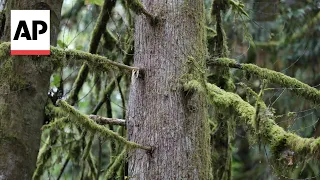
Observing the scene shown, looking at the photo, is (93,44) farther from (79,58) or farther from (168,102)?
(168,102)

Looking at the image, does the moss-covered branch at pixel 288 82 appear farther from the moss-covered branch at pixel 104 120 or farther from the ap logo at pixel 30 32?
the ap logo at pixel 30 32

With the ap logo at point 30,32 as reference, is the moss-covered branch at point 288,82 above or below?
below

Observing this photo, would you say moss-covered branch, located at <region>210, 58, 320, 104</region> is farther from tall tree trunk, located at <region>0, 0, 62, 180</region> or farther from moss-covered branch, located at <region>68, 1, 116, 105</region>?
moss-covered branch, located at <region>68, 1, 116, 105</region>

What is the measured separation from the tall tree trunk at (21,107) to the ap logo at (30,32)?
50 millimetres

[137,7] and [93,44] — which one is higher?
[137,7]

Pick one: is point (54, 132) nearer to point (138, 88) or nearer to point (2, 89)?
point (2, 89)

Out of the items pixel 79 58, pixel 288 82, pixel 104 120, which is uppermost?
pixel 79 58

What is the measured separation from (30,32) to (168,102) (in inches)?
47.7

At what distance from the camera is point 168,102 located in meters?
3.51

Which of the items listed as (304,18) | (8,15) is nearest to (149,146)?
(8,15)

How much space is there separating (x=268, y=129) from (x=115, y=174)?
167 centimetres

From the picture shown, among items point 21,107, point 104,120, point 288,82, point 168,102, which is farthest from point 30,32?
point 288,82

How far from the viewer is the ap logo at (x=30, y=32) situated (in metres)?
3.73

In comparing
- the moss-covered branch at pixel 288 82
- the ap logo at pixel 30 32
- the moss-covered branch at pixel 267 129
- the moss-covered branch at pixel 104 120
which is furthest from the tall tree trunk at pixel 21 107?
the moss-covered branch at pixel 288 82
